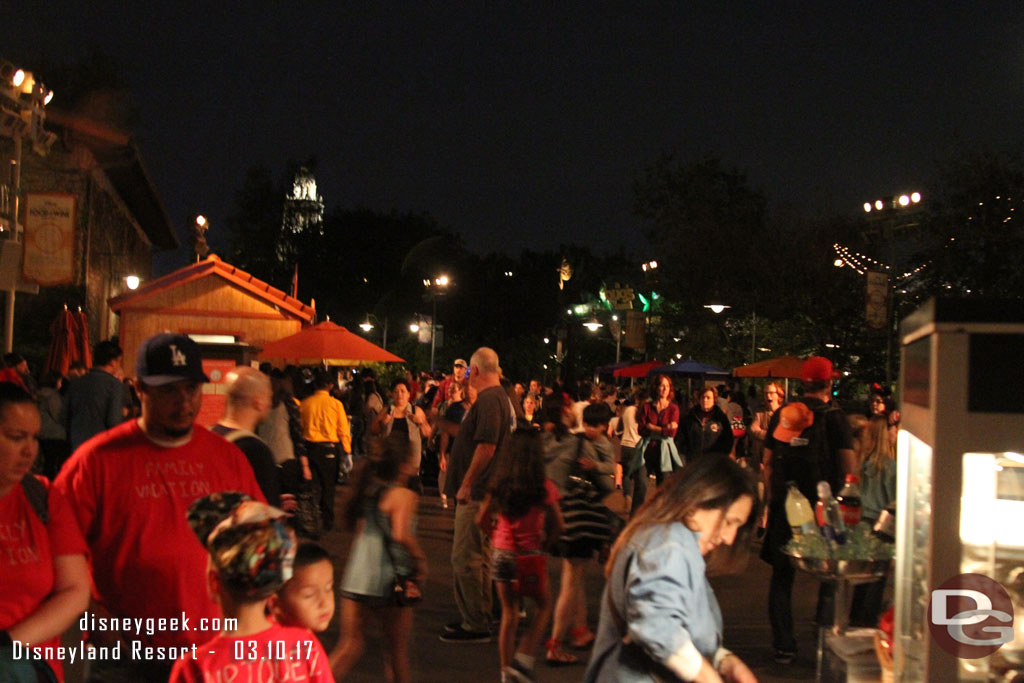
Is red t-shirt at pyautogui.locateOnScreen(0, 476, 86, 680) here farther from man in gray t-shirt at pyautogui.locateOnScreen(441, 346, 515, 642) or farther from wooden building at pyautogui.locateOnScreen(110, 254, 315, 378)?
wooden building at pyautogui.locateOnScreen(110, 254, 315, 378)

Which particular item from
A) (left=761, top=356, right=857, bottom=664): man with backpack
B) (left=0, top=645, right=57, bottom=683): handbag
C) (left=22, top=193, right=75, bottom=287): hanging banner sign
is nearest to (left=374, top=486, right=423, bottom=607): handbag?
(left=0, top=645, right=57, bottom=683): handbag

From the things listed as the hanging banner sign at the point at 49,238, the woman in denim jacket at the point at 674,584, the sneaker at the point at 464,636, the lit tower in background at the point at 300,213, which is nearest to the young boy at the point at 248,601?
the woman in denim jacket at the point at 674,584

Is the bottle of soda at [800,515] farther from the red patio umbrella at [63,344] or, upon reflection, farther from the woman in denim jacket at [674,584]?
the red patio umbrella at [63,344]

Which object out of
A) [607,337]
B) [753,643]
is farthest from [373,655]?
[607,337]

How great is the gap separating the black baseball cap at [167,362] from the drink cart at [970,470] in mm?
2413

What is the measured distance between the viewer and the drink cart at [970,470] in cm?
275

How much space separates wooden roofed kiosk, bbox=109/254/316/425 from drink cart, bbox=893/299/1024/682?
1943 centimetres

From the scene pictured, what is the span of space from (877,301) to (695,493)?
778 inches

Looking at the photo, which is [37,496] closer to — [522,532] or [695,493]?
[695,493]

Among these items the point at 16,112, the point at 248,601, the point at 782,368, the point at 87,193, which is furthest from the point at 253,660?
the point at 87,193

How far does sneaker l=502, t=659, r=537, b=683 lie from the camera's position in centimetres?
637

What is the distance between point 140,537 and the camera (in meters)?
3.34

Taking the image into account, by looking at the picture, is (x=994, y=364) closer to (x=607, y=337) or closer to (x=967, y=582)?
(x=967, y=582)

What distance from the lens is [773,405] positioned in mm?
15422
